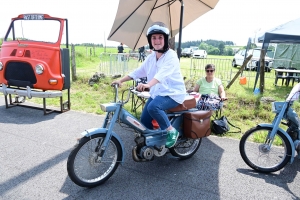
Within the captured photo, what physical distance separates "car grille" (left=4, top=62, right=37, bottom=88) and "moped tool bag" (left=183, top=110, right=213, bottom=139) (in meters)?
3.75

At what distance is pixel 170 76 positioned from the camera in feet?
9.12

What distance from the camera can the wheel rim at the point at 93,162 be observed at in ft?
8.68

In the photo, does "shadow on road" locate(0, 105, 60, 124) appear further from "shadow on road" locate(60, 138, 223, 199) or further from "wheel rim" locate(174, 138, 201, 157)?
"wheel rim" locate(174, 138, 201, 157)

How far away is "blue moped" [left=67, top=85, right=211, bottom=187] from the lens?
2.58 metres

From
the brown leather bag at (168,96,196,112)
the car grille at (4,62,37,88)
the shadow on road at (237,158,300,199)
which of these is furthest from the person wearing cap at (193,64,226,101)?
the car grille at (4,62,37,88)

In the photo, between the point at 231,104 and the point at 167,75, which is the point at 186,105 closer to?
A: the point at 167,75

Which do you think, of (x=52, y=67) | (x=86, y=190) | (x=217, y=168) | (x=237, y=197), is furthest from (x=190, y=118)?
(x=52, y=67)

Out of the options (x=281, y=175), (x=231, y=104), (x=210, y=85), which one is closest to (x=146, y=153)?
(x=281, y=175)

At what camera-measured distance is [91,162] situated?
2.71 metres

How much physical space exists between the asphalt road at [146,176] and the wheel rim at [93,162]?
0.47 feet

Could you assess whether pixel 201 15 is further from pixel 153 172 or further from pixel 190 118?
pixel 153 172

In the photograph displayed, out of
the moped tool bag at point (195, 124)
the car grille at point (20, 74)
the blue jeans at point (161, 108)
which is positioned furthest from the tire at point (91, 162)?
the car grille at point (20, 74)

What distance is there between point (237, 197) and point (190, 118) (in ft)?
3.74

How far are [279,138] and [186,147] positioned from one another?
53.6 inches
